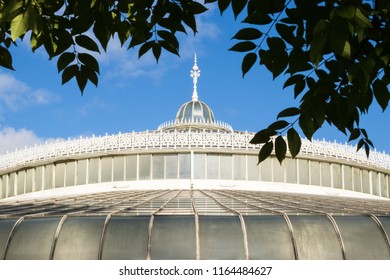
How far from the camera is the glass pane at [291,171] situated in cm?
2283

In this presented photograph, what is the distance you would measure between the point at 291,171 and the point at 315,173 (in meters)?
1.12

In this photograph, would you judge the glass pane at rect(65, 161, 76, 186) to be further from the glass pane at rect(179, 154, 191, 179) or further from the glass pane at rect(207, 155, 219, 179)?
the glass pane at rect(207, 155, 219, 179)

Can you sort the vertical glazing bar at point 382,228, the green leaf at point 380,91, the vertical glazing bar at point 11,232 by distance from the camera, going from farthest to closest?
the vertical glazing bar at point 382,228 < the vertical glazing bar at point 11,232 < the green leaf at point 380,91

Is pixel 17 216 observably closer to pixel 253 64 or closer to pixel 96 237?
pixel 96 237

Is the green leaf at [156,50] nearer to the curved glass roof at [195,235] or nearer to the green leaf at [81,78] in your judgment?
the green leaf at [81,78]

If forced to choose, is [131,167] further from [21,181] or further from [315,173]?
[315,173]

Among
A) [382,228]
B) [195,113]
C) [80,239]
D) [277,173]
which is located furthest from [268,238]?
[195,113]

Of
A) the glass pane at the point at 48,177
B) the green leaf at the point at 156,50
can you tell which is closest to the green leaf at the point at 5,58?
the green leaf at the point at 156,50

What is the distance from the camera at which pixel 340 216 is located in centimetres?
1198

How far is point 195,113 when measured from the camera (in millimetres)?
28984

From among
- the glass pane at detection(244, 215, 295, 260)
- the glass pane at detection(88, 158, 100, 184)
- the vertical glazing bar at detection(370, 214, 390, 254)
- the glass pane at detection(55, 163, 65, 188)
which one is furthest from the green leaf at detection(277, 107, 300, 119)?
the glass pane at detection(55, 163, 65, 188)

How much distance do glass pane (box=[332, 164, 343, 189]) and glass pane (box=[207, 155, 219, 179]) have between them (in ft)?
16.2

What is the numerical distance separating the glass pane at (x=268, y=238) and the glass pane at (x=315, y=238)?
22 cm

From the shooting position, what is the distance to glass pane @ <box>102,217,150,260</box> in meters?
10.6
